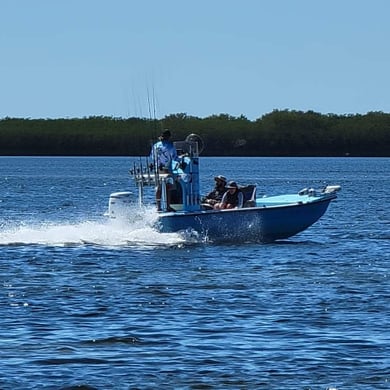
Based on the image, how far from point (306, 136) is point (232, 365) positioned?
155 m

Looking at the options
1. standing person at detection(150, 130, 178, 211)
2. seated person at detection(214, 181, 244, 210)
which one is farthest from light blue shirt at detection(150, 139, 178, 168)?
A: seated person at detection(214, 181, 244, 210)

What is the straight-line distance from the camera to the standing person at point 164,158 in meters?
27.4

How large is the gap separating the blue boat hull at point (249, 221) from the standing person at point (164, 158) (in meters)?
0.47

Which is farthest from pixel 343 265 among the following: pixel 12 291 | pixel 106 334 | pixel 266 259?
pixel 106 334

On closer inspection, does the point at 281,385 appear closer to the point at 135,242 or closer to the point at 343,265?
the point at 343,265

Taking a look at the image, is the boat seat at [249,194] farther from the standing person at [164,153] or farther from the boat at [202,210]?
the standing person at [164,153]

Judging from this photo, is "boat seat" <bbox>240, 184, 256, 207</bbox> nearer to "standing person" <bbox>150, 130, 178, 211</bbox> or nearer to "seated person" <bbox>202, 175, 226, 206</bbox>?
"seated person" <bbox>202, 175, 226, 206</bbox>

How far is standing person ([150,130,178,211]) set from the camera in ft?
89.8

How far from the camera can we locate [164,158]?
90.5ft

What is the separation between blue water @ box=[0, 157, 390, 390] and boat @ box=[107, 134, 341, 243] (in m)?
0.33

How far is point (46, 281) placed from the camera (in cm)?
2244

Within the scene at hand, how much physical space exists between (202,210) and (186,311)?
9.20 meters

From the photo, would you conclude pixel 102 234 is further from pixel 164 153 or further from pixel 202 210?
pixel 164 153

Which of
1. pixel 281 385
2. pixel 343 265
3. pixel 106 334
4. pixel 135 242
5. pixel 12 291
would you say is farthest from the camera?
pixel 135 242
